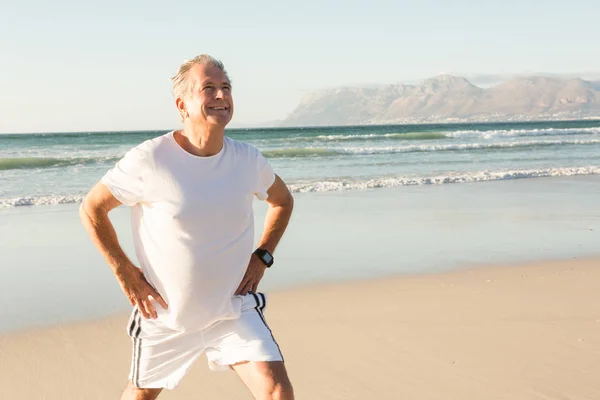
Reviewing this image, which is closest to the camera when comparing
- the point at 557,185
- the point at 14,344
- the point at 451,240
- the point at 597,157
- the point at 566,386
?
the point at 566,386

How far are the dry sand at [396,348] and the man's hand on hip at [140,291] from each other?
1588 mm

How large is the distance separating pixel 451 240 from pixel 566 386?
15.7ft

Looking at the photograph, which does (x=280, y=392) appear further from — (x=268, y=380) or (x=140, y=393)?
(x=140, y=393)

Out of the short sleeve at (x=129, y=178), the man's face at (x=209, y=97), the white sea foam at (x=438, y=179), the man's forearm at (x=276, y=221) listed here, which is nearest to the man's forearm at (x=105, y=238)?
the short sleeve at (x=129, y=178)

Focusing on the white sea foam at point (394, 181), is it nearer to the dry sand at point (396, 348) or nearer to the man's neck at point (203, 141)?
the dry sand at point (396, 348)

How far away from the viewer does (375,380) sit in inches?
185

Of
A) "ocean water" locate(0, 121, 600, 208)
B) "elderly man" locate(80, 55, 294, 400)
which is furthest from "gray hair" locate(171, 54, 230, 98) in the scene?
"ocean water" locate(0, 121, 600, 208)

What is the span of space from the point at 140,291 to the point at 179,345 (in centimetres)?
28

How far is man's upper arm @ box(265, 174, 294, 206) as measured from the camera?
11.0 ft

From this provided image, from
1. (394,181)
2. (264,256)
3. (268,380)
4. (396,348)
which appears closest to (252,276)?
(264,256)

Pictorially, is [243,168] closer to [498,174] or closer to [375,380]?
[375,380]

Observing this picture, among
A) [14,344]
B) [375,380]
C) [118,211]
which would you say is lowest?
[118,211]

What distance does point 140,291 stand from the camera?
3064 mm

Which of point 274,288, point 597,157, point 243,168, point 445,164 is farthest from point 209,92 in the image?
point 597,157
